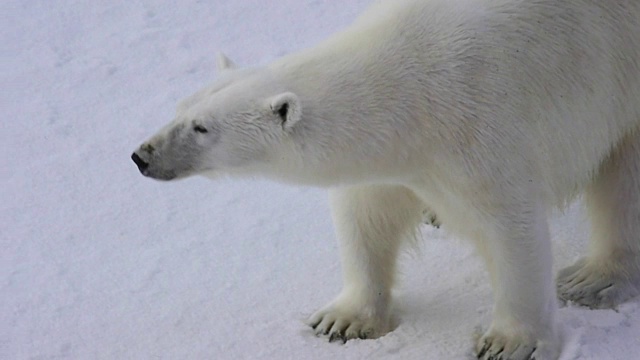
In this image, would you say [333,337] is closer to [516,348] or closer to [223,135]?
[516,348]

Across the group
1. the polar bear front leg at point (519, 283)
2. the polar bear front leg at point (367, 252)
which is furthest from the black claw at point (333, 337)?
the polar bear front leg at point (519, 283)

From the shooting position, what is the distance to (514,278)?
3.84 meters

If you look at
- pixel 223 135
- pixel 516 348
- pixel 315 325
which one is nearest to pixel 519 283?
pixel 516 348

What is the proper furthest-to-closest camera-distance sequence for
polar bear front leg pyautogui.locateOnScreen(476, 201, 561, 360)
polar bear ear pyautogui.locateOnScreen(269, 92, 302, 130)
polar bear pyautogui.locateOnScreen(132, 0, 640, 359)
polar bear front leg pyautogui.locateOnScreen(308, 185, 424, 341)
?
polar bear front leg pyautogui.locateOnScreen(308, 185, 424, 341)
polar bear front leg pyautogui.locateOnScreen(476, 201, 561, 360)
polar bear pyautogui.locateOnScreen(132, 0, 640, 359)
polar bear ear pyautogui.locateOnScreen(269, 92, 302, 130)

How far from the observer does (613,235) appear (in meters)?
4.39

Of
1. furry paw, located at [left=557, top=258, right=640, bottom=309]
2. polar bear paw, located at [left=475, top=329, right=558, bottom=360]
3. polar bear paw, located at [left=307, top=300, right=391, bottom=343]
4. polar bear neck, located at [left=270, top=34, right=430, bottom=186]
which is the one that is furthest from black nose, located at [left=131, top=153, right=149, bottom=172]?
furry paw, located at [left=557, top=258, right=640, bottom=309]

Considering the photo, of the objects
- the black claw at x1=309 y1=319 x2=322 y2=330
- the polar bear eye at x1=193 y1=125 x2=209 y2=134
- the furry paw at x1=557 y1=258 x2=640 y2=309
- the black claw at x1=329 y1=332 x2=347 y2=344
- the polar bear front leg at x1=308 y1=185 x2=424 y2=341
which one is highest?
the polar bear eye at x1=193 y1=125 x2=209 y2=134

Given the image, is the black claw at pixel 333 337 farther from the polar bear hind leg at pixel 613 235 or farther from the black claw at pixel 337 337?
the polar bear hind leg at pixel 613 235

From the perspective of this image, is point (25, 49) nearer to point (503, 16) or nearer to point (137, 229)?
point (137, 229)

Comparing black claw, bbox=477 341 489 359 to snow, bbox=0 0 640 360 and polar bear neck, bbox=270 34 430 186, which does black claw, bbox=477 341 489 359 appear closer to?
snow, bbox=0 0 640 360

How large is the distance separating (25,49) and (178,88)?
4.34ft

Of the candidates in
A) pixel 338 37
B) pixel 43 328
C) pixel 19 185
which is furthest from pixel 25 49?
pixel 338 37

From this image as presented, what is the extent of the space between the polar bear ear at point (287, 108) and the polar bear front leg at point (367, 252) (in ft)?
2.38

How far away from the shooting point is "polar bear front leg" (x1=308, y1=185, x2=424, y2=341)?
4.24 m
